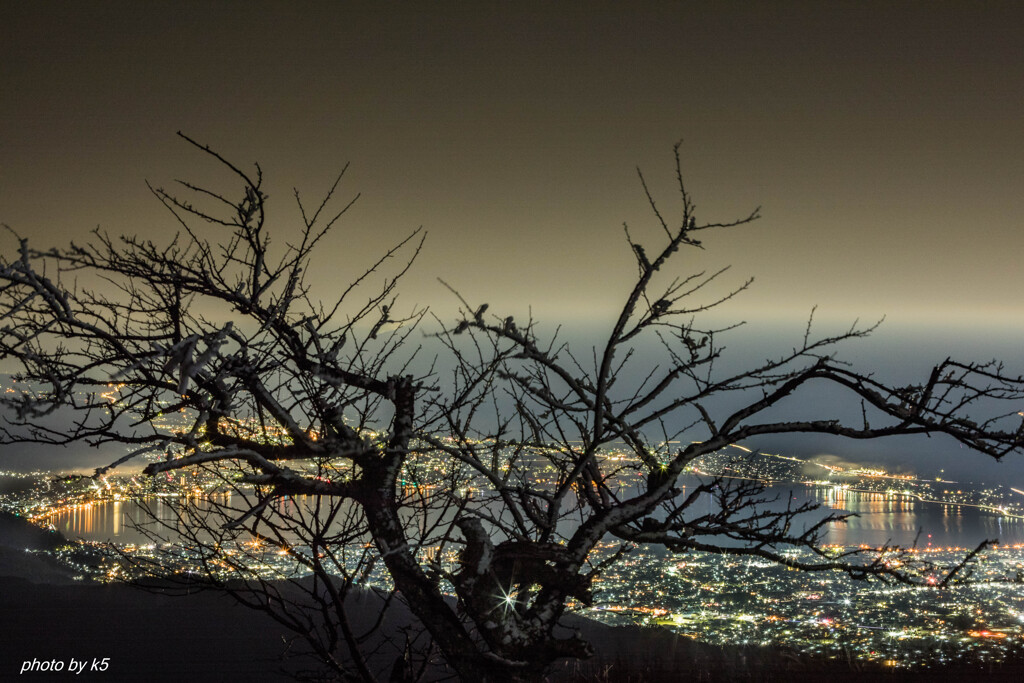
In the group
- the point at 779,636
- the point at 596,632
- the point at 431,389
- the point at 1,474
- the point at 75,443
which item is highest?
the point at 431,389

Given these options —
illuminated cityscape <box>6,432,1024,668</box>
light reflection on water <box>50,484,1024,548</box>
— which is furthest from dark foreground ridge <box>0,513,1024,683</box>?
light reflection on water <box>50,484,1024,548</box>

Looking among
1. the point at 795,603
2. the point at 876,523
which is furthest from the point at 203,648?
the point at 876,523

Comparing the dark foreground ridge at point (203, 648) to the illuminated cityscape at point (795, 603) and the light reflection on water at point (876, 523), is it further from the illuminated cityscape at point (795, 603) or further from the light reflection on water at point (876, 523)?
the light reflection on water at point (876, 523)

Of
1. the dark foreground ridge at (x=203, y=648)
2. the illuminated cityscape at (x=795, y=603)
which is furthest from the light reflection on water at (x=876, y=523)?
the dark foreground ridge at (x=203, y=648)

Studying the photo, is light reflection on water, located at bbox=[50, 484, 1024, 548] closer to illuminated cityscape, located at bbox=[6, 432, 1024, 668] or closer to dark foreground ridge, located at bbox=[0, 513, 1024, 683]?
illuminated cityscape, located at bbox=[6, 432, 1024, 668]

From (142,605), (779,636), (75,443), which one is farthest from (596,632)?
(75,443)

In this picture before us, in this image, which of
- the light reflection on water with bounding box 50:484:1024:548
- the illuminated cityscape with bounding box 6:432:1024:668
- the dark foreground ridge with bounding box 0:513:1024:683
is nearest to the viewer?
the dark foreground ridge with bounding box 0:513:1024:683

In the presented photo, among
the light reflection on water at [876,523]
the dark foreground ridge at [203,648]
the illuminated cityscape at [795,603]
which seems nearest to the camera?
the dark foreground ridge at [203,648]

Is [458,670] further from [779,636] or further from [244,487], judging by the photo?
[779,636]

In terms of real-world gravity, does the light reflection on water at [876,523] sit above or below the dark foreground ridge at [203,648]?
below
